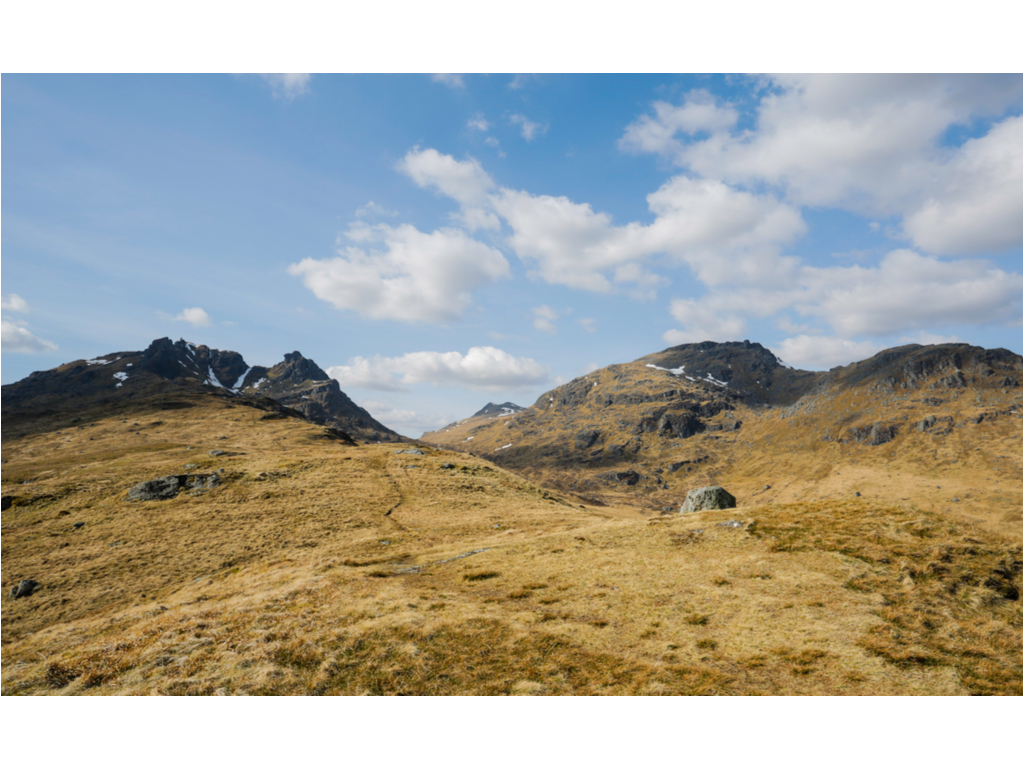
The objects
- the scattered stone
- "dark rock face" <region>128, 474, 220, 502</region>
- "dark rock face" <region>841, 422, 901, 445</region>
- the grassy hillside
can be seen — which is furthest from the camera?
"dark rock face" <region>841, 422, 901, 445</region>

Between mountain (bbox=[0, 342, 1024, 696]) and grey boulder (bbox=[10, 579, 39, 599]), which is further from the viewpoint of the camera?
grey boulder (bbox=[10, 579, 39, 599])

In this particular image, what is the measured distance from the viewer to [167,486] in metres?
56.7

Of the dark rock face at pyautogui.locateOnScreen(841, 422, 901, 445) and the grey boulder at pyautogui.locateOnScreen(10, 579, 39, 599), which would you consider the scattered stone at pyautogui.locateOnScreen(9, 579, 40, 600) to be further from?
the dark rock face at pyautogui.locateOnScreen(841, 422, 901, 445)

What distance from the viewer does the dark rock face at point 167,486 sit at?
54.8m

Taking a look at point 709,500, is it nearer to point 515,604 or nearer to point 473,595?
point 515,604

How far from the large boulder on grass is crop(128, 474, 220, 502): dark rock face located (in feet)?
202

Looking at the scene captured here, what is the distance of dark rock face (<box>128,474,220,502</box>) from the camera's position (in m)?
54.8

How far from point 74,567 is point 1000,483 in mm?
212424

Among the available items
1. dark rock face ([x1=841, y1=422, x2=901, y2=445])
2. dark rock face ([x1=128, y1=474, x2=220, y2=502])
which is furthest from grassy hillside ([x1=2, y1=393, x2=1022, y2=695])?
dark rock face ([x1=841, y1=422, x2=901, y2=445])

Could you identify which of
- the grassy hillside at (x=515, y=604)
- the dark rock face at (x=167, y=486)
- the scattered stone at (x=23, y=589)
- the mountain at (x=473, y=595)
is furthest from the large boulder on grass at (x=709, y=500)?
the dark rock face at (x=167, y=486)

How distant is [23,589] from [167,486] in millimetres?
24339

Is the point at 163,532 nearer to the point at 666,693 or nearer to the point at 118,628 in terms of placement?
the point at 118,628

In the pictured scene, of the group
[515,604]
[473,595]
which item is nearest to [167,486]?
[473,595]

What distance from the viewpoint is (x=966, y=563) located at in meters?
21.6
